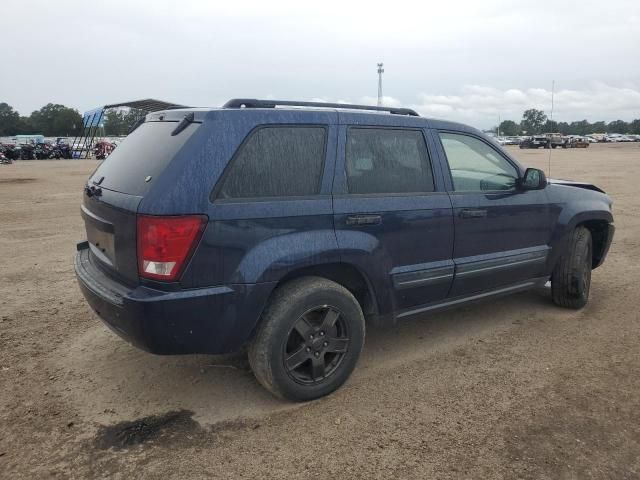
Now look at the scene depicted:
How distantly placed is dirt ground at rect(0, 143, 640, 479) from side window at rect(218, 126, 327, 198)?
135cm

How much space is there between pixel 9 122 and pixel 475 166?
115m

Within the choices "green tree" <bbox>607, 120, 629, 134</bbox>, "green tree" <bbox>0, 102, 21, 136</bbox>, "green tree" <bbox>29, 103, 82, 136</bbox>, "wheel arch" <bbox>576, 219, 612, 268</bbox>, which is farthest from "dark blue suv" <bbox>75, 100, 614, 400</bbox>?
"green tree" <bbox>607, 120, 629, 134</bbox>

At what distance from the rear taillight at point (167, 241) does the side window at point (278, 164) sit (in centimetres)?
27

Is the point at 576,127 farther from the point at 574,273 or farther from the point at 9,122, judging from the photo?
the point at 574,273

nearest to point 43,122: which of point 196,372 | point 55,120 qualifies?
point 55,120

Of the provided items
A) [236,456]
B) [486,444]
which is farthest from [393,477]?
[236,456]

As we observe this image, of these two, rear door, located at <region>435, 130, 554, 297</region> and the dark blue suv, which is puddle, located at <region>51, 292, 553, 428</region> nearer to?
the dark blue suv

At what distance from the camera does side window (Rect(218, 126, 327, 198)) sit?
2957 mm

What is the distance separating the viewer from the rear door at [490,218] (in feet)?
12.7

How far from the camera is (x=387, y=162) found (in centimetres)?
358

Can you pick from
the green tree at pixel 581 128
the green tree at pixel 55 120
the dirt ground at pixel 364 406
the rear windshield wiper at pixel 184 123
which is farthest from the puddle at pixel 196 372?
the green tree at pixel 581 128

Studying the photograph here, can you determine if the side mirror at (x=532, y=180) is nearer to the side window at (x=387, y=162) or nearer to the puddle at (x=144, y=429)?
the side window at (x=387, y=162)

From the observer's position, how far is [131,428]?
3004 millimetres

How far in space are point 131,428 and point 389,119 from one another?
2.58 m
